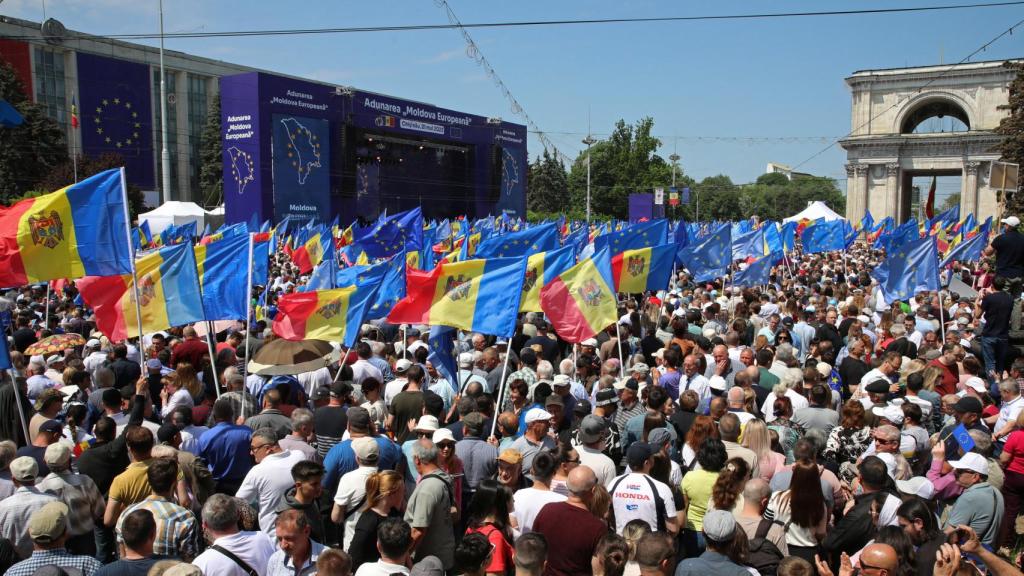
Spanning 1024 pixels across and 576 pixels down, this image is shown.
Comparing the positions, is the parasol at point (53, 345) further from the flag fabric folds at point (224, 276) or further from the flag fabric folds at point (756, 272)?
the flag fabric folds at point (756, 272)

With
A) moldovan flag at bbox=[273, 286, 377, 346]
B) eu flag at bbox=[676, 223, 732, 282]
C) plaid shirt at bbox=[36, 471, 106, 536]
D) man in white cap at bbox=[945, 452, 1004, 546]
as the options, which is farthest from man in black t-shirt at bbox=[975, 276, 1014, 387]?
plaid shirt at bbox=[36, 471, 106, 536]

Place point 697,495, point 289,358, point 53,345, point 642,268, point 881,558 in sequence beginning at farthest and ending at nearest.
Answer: point 642,268
point 53,345
point 289,358
point 697,495
point 881,558

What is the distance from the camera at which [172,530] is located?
15.5 ft

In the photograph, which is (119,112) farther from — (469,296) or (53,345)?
(469,296)

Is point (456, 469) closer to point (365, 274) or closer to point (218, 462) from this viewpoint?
point (218, 462)

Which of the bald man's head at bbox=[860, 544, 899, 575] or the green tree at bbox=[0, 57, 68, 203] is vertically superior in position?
the green tree at bbox=[0, 57, 68, 203]

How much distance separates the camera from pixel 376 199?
45094 mm

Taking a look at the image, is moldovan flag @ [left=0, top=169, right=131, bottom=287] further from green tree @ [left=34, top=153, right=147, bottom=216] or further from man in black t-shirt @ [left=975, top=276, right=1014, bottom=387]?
green tree @ [left=34, top=153, right=147, bottom=216]

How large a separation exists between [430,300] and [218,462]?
310cm

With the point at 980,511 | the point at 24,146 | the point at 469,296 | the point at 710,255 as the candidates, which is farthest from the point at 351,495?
the point at 24,146

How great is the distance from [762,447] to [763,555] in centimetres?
157

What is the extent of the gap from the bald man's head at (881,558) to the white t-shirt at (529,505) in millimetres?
1807

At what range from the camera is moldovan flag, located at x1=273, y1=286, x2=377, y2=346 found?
921 cm

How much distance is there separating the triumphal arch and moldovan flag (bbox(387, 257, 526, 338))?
58476mm
